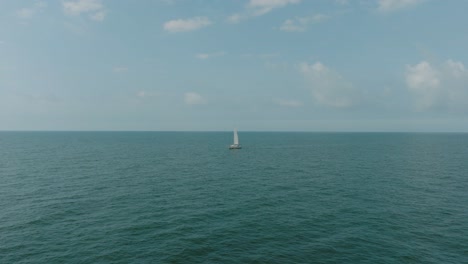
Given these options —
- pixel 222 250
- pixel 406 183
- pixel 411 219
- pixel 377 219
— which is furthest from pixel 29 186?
pixel 406 183

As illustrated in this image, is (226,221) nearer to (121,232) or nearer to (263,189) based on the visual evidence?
(121,232)

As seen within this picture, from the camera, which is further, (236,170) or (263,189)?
(236,170)

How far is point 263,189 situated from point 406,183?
40876 mm

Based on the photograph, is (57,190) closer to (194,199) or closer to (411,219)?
(194,199)

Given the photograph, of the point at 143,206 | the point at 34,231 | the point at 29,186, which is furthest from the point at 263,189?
the point at 29,186

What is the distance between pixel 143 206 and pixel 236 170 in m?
47.0

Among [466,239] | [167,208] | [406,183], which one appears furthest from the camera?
[406,183]

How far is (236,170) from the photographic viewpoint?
97812mm

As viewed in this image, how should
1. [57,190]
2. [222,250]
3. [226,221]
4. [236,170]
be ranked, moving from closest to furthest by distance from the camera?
[222,250], [226,221], [57,190], [236,170]

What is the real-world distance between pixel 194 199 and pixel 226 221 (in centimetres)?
1495

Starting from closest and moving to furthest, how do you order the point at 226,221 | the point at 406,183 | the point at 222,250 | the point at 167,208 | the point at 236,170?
the point at 222,250
the point at 226,221
the point at 167,208
the point at 406,183
the point at 236,170

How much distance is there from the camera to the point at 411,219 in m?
48.0

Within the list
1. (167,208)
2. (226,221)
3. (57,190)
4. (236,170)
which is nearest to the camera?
(226,221)

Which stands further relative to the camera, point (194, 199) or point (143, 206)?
point (194, 199)
